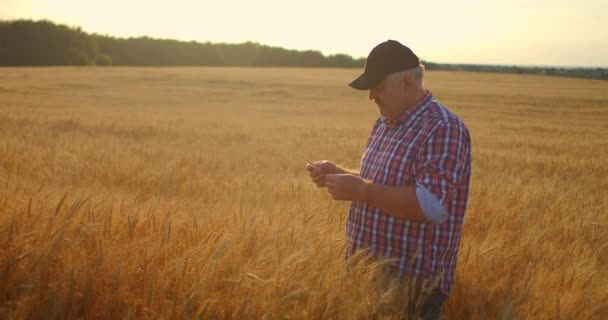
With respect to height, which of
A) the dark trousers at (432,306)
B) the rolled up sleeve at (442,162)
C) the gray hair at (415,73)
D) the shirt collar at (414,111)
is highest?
the gray hair at (415,73)

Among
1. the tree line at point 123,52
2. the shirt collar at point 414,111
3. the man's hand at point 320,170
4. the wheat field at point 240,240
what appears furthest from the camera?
the tree line at point 123,52

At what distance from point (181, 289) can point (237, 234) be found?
0.61 metres

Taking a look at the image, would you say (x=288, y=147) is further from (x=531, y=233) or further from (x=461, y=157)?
(x=461, y=157)

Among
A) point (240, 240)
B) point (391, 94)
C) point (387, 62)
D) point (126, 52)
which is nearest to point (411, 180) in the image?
point (391, 94)

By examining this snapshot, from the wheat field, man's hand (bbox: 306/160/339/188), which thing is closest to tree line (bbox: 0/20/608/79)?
the wheat field

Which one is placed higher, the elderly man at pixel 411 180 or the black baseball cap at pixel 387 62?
the black baseball cap at pixel 387 62

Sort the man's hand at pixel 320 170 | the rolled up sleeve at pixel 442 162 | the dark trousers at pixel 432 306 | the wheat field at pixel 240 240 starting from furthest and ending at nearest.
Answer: the man's hand at pixel 320 170, the dark trousers at pixel 432 306, the rolled up sleeve at pixel 442 162, the wheat field at pixel 240 240

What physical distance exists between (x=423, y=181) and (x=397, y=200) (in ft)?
0.40

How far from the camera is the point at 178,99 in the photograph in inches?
912

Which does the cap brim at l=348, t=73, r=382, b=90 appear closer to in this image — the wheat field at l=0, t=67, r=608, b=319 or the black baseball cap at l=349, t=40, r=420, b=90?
the black baseball cap at l=349, t=40, r=420, b=90

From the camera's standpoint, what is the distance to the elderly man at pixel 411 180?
1749mm

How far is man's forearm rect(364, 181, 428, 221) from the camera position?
5.66ft

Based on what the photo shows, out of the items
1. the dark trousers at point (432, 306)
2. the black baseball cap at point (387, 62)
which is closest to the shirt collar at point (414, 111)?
the black baseball cap at point (387, 62)

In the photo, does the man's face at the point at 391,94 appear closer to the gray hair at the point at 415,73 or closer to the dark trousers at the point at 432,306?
the gray hair at the point at 415,73
